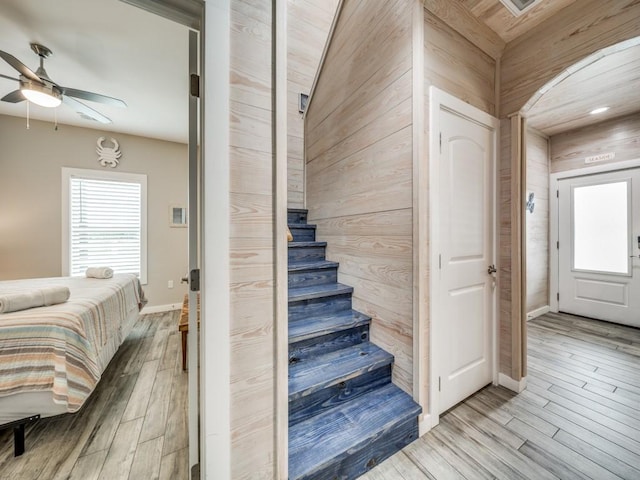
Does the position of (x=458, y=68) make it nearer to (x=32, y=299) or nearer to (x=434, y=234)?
(x=434, y=234)

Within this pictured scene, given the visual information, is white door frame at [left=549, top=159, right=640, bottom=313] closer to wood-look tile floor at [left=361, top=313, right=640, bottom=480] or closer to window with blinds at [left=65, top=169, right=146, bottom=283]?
wood-look tile floor at [left=361, top=313, right=640, bottom=480]

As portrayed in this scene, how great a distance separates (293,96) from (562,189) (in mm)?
4174

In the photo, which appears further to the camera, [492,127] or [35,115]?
[35,115]

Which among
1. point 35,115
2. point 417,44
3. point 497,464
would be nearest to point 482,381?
point 497,464

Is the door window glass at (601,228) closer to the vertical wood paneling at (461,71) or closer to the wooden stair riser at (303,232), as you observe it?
the vertical wood paneling at (461,71)

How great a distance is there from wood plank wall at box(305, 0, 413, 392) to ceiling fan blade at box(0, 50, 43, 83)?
7.74 feet

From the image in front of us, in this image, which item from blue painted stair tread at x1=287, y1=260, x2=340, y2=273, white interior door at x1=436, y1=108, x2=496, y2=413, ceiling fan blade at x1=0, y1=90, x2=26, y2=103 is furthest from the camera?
ceiling fan blade at x1=0, y1=90, x2=26, y2=103

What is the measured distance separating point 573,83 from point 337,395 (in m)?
3.70

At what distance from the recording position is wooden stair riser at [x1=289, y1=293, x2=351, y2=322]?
185 centimetres

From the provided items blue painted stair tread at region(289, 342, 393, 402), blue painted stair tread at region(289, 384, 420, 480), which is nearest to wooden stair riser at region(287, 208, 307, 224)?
blue painted stair tread at region(289, 342, 393, 402)

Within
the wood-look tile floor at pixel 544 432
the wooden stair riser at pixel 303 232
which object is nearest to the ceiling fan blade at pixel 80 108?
the wooden stair riser at pixel 303 232

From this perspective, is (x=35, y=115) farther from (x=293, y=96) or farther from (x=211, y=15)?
(x=211, y=15)

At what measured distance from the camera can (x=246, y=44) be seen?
102 centimetres

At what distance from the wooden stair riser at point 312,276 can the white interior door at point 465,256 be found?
3.15 ft
